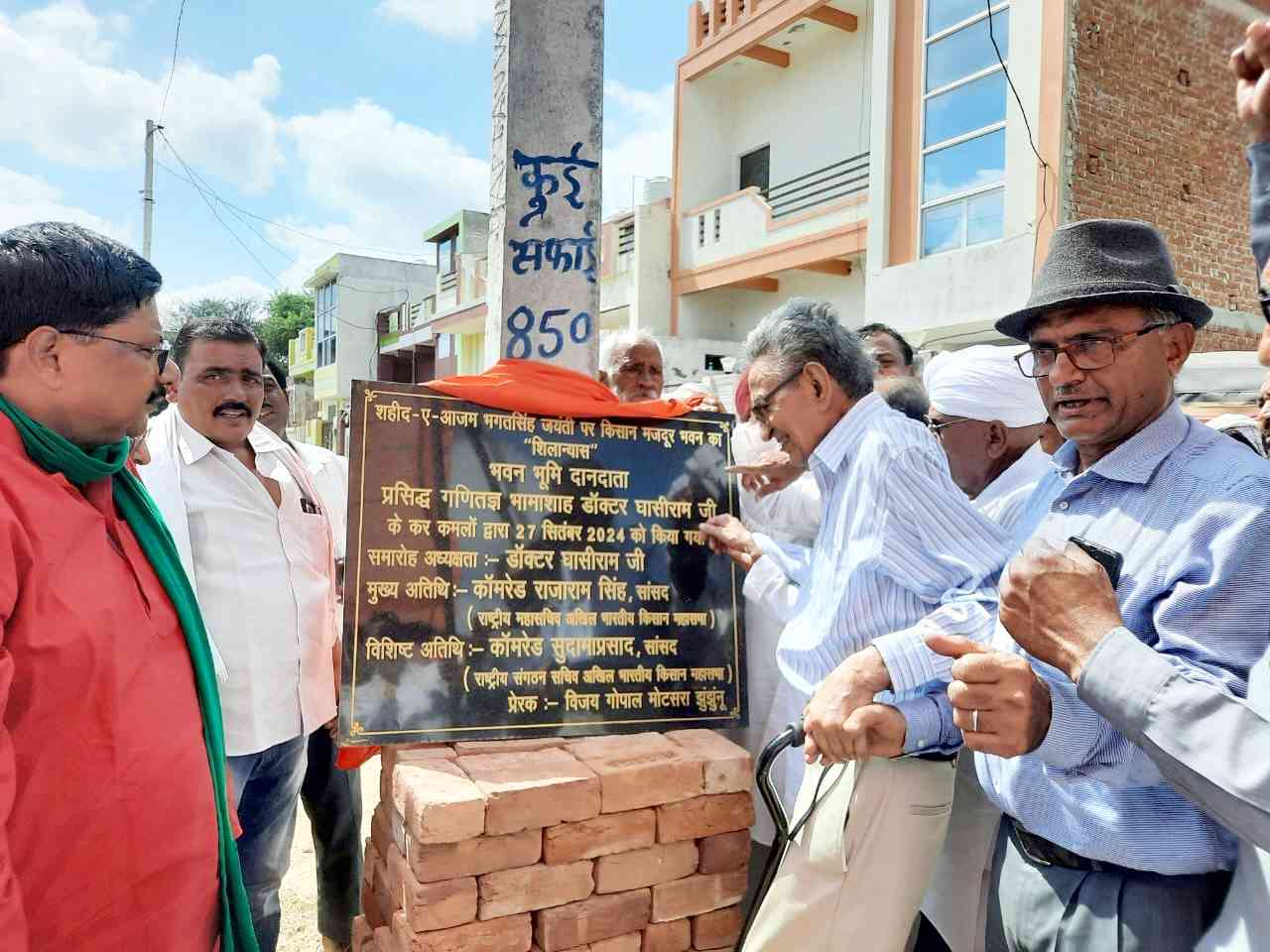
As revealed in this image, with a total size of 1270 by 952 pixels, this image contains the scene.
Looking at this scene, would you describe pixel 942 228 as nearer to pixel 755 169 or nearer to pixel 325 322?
pixel 755 169

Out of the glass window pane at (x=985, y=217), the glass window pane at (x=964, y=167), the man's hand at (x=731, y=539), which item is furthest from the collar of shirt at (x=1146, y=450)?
the glass window pane at (x=964, y=167)

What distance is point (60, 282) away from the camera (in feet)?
4.74

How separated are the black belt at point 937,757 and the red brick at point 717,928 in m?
0.73

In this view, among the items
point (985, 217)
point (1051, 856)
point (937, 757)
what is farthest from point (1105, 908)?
point (985, 217)

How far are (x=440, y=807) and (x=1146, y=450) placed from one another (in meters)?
1.60

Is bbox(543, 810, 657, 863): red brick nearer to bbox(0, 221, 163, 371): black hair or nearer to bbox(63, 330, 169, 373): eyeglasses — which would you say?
bbox(63, 330, 169, 373): eyeglasses

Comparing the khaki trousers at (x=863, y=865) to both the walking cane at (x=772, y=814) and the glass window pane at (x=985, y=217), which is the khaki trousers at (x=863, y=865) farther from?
the glass window pane at (x=985, y=217)

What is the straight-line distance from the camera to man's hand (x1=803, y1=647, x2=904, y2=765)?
173 cm

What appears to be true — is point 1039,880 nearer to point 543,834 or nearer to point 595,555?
point 543,834

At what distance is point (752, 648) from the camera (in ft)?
8.96

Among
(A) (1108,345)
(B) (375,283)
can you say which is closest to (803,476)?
(A) (1108,345)

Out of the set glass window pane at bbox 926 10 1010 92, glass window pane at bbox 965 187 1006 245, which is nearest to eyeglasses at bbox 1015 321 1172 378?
glass window pane at bbox 965 187 1006 245

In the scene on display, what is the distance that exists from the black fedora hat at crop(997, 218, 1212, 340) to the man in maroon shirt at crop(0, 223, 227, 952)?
1.74m

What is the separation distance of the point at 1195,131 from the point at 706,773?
10.4 meters
